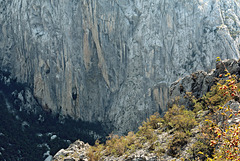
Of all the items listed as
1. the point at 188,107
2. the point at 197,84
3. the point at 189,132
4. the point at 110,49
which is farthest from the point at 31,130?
the point at 189,132

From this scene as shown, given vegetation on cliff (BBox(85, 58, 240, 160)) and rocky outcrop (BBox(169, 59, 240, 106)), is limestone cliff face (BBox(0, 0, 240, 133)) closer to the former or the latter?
rocky outcrop (BBox(169, 59, 240, 106))

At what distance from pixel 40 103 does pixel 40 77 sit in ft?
27.0

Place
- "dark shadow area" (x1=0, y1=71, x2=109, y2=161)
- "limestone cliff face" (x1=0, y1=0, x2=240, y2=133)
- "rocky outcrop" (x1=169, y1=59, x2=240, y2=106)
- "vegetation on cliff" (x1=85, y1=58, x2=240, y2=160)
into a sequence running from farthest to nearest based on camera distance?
1. "limestone cliff face" (x1=0, y1=0, x2=240, y2=133)
2. "dark shadow area" (x1=0, y1=71, x2=109, y2=161)
3. "rocky outcrop" (x1=169, y1=59, x2=240, y2=106)
4. "vegetation on cliff" (x1=85, y1=58, x2=240, y2=160)

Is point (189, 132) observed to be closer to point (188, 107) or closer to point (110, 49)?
point (188, 107)

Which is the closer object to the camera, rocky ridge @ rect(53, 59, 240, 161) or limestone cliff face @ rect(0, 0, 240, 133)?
rocky ridge @ rect(53, 59, 240, 161)

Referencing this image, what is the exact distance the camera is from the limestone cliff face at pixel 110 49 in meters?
70.9

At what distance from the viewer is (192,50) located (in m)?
71.8

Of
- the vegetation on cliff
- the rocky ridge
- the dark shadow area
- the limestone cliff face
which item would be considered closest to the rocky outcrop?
the rocky ridge

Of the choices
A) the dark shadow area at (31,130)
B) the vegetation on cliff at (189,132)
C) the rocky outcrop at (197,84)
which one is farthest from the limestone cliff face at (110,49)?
the vegetation on cliff at (189,132)

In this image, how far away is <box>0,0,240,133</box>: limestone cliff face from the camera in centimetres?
7094

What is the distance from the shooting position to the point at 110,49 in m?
75.8

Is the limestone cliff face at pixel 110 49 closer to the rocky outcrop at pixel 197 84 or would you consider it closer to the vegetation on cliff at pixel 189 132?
the rocky outcrop at pixel 197 84

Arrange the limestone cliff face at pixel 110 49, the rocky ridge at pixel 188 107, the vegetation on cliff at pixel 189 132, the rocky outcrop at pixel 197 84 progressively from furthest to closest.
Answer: the limestone cliff face at pixel 110 49 < the rocky outcrop at pixel 197 84 < the rocky ridge at pixel 188 107 < the vegetation on cliff at pixel 189 132

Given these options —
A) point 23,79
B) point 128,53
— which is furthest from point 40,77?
point 128,53
